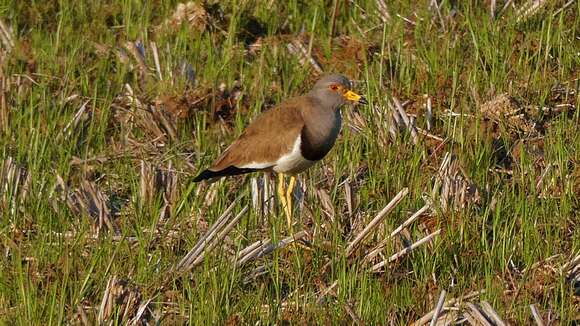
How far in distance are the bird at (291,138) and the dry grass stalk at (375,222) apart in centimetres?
76

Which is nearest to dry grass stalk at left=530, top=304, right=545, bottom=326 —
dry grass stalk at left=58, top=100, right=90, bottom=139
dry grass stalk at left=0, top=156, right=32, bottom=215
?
dry grass stalk at left=0, top=156, right=32, bottom=215

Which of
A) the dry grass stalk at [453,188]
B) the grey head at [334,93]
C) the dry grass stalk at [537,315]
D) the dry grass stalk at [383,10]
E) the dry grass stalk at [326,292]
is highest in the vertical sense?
the grey head at [334,93]

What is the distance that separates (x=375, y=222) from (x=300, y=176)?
1417 mm

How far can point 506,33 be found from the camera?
27.5 ft

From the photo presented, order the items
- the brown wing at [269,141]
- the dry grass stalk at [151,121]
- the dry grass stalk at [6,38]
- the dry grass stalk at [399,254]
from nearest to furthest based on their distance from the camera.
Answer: the dry grass stalk at [399,254], the brown wing at [269,141], the dry grass stalk at [151,121], the dry grass stalk at [6,38]

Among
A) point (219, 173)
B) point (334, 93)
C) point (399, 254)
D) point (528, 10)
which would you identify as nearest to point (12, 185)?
point (219, 173)

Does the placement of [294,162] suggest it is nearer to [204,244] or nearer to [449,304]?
[204,244]

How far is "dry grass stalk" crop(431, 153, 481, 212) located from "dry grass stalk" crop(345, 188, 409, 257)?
0.51 meters

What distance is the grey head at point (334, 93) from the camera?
22.8 ft

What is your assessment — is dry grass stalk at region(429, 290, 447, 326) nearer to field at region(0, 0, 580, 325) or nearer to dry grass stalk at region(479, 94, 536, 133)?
field at region(0, 0, 580, 325)

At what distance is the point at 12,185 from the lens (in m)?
6.66

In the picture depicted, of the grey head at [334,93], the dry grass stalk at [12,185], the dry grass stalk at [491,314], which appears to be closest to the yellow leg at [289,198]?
the grey head at [334,93]

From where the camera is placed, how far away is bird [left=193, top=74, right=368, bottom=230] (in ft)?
22.3

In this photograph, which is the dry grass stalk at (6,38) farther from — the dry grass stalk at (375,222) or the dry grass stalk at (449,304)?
the dry grass stalk at (449,304)
